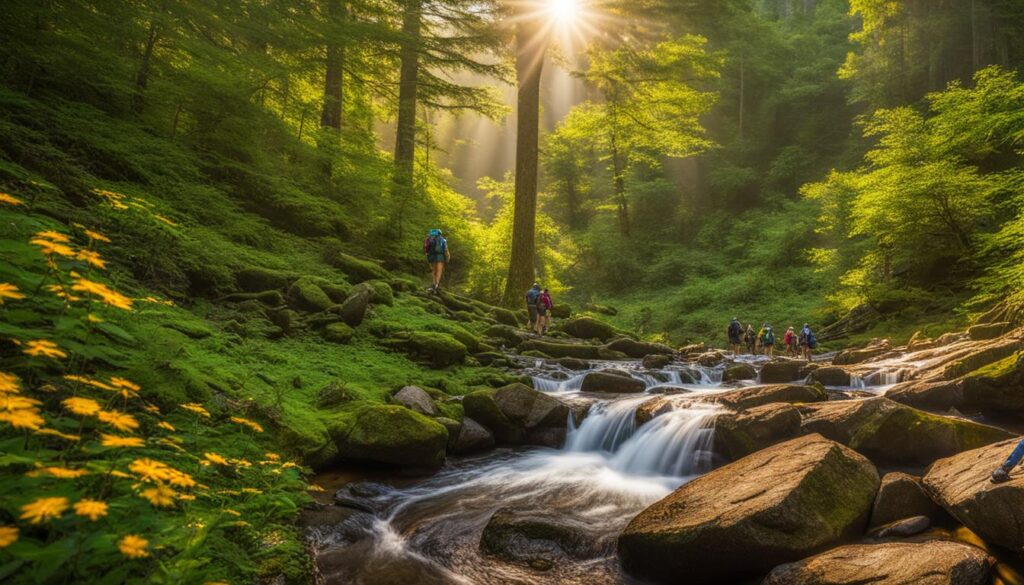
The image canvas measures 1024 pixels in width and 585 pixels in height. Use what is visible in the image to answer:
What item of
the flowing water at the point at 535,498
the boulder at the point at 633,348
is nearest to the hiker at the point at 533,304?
the boulder at the point at 633,348

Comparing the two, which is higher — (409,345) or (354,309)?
(354,309)

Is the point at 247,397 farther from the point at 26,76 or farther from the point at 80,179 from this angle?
the point at 26,76

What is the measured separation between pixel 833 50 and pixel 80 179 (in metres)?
43.1

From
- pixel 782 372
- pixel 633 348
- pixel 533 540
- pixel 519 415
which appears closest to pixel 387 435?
pixel 533 540

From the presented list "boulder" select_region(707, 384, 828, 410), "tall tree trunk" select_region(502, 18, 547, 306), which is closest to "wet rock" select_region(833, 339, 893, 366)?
"boulder" select_region(707, 384, 828, 410)

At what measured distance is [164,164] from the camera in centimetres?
831

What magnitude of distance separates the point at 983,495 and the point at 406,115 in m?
15.4

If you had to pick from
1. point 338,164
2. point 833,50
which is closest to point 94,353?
point 338,164

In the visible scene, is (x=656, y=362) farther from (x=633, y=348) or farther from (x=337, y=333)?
(x=337, y=333)

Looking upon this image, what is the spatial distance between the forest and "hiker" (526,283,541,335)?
→ 0.39ft

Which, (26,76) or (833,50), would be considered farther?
(833,50)

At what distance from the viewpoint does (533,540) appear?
439 cm

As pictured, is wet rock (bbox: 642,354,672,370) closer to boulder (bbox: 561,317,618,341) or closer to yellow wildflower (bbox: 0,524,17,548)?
boulder (bbox: 561,317,618,341)

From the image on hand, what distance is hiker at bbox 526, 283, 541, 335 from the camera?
552 inches
